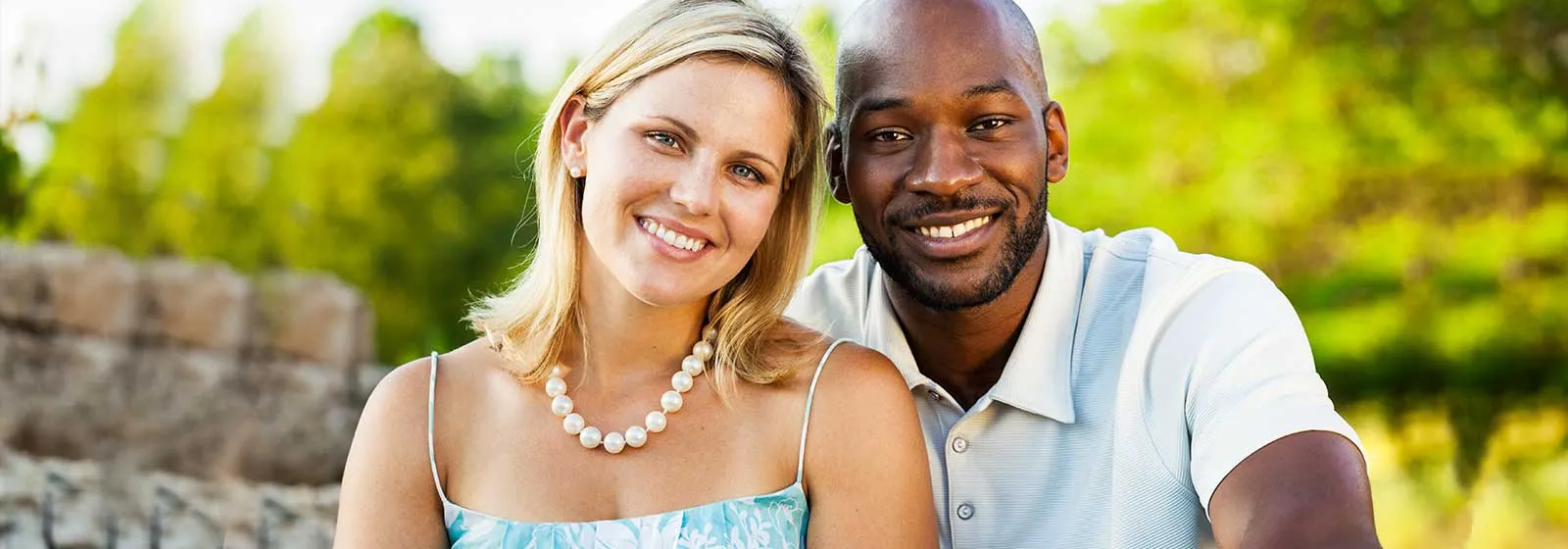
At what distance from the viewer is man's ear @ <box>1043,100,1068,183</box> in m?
2.83

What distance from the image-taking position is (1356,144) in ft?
40.0

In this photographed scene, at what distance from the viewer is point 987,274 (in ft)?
8.75

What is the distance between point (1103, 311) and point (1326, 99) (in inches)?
418

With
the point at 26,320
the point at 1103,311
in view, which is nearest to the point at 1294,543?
the point at 1103,311

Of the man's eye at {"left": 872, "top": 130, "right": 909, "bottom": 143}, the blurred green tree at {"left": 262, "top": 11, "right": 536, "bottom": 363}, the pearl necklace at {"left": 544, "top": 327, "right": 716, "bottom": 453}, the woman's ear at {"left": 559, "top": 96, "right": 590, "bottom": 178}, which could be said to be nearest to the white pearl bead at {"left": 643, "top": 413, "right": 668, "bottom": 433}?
the pearl necklace at {"left": 544, "top": 327, "right": 716, "bottom": 453}

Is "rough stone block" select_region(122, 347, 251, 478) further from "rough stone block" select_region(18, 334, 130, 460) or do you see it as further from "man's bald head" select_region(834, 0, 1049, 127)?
"man's bald head" select_region(834, 0, 1049, 127)

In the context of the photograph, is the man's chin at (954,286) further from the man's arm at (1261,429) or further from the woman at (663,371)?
the man's arm at (1261,429)

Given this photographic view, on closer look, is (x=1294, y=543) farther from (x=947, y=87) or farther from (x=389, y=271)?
(x=389, y=271)

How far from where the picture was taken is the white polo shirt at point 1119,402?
2.34 meters

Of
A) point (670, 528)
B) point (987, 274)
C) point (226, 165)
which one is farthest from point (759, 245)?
point (226, 165)

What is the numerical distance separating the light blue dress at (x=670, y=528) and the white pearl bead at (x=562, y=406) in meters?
0.22

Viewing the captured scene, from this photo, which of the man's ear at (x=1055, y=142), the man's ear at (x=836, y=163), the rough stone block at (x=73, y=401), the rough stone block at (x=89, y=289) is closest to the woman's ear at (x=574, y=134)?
the man's ear at (x=836, y=163)

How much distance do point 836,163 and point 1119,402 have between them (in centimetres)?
75

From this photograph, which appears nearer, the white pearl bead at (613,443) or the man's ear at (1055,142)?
the white pearl bead at (613,443)
